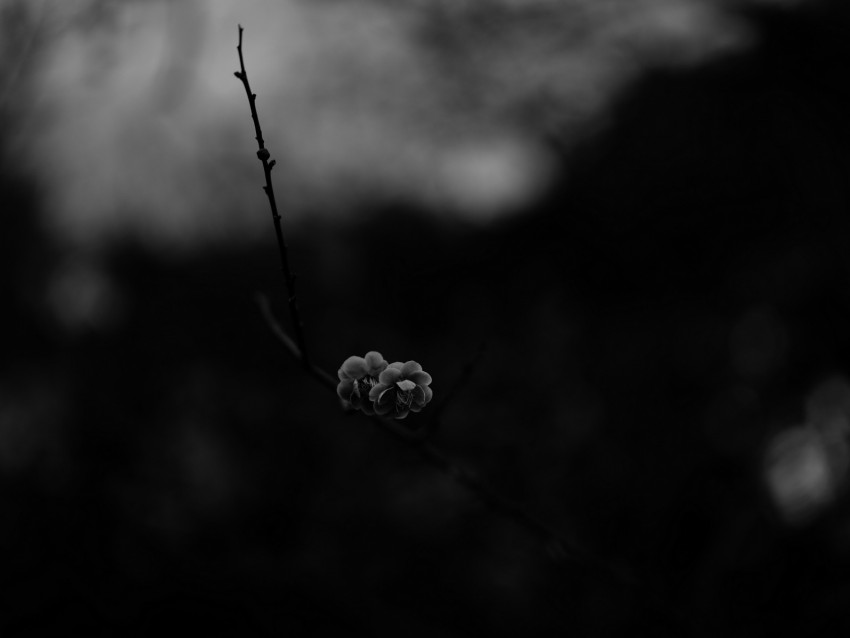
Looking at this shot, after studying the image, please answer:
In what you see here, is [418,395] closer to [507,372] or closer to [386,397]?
[386,397]

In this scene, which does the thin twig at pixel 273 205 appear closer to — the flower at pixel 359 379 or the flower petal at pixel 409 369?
the flower at pixel 359 379

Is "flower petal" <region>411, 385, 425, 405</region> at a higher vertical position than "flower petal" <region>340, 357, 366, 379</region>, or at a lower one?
lower

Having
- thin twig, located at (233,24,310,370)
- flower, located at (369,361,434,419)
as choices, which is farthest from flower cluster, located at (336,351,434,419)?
thin twig, located at (233,24,310,370)

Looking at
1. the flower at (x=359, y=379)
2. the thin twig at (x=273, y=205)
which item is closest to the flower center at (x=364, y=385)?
the flower at (x=359, y=379)

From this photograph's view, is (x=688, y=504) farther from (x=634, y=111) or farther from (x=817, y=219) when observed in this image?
(x=634, y=111)

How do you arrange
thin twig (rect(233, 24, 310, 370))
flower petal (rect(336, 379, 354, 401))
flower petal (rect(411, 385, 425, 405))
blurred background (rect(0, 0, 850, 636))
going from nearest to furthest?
thin twig (rect(233, 24, 310, 370)) → flower petal (rect(336, 379, 354, 401)) → flower petal (rect(411, 385, 425, 405)) → blurred background (rect(0, 0, 850, 636))

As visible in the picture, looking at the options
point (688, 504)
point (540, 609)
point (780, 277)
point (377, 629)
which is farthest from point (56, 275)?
point (780, 277)

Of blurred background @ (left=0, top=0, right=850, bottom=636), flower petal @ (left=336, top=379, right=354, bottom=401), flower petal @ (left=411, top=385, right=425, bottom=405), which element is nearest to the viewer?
flower petal @ (left=336, top=379, right=354, bottom=401)

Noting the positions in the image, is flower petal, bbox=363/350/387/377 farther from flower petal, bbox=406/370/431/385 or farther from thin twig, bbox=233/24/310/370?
thin twig, bbox=233/24/310/370
